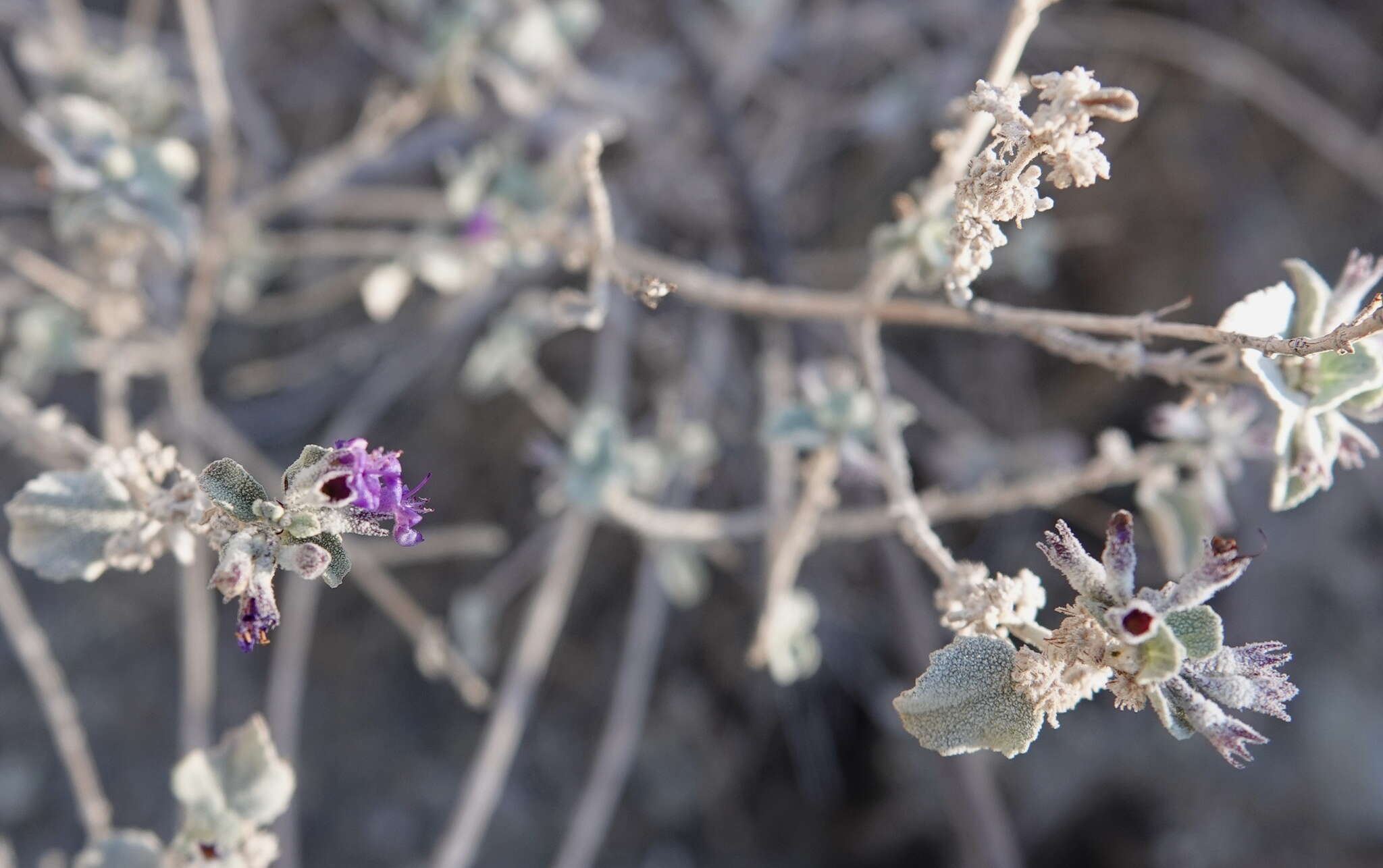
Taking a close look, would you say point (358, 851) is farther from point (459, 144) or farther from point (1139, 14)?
point (1139, 14)

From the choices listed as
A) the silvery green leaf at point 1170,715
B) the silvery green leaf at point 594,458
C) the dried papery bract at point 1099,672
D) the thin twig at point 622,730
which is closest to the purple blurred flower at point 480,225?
the silvery green leaf at point 594,458

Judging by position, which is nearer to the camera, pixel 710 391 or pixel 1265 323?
pixel 1265 323

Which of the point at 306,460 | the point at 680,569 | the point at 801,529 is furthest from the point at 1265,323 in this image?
the point at 680,569

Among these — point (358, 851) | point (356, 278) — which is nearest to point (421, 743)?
point (358, 851)

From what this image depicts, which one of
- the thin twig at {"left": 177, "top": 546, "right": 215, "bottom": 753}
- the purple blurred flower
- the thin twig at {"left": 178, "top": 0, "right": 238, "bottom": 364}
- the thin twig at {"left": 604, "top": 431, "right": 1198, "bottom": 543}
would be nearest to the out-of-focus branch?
the thin twig at {"left": 604, "top": 431, "right": 1198, "bottom": 543}

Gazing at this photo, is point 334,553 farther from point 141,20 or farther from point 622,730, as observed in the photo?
point 141,20
